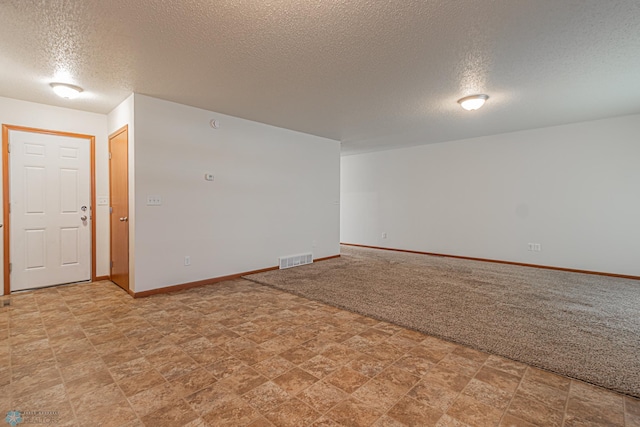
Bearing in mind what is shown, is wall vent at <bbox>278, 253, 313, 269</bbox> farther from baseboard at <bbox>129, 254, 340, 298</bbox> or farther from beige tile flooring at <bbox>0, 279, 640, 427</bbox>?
beige tile flooring at <bbox>0, 279, 640, 427</bbox>

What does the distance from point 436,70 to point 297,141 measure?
10.0 feet

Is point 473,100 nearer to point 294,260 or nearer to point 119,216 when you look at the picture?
point 294,260

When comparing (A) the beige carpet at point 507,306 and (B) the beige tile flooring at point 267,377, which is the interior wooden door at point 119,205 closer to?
(B) the beige tile flooring at point 267,377

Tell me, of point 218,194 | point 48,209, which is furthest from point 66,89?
point 218,194

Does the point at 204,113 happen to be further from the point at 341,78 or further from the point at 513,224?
the point at 513,224

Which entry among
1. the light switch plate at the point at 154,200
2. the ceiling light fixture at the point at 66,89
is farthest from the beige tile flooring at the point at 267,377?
the ceiling light fixture at the point at 66,89

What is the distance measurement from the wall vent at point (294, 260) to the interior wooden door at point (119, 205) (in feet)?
7.72

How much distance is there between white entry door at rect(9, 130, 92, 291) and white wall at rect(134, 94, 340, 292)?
144 cm

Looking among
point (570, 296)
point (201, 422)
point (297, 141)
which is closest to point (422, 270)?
point (570, 296)

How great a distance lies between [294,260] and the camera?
5500mm

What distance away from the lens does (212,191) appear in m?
4.35

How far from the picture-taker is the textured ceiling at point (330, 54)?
2072mm

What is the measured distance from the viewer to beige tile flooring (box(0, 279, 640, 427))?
64.3 inches

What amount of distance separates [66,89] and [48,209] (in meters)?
1.76
